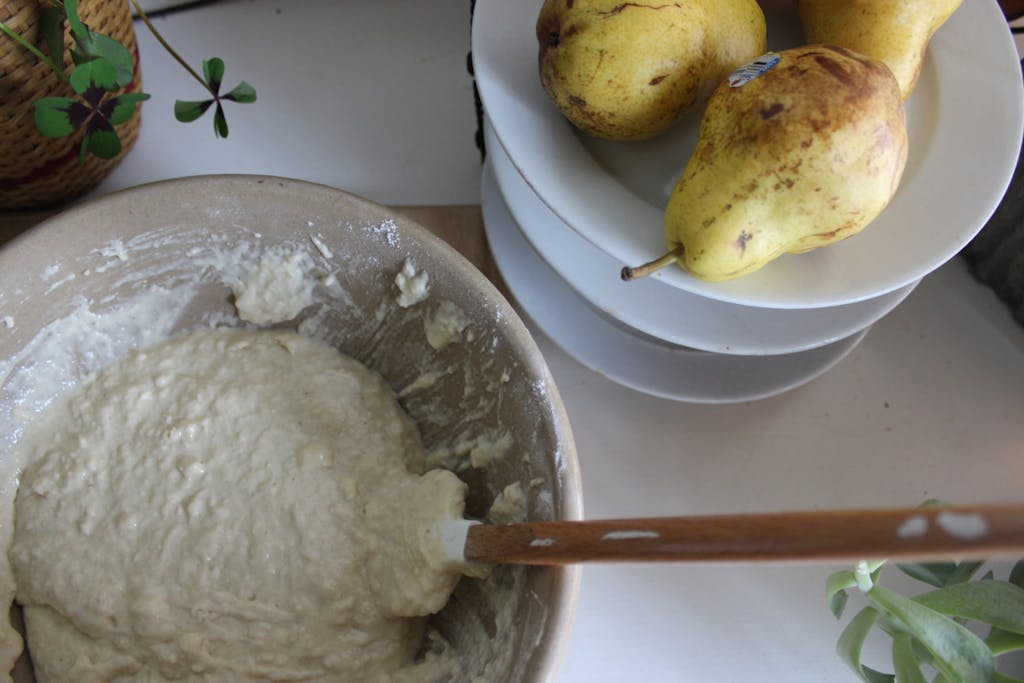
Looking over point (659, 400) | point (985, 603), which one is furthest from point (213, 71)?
point (985, 603)

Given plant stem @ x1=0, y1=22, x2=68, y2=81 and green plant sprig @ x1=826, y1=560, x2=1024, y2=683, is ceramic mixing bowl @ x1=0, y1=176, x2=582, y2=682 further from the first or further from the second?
green plant sprig @ x1=826, y1=560, x2=1024, y2=683

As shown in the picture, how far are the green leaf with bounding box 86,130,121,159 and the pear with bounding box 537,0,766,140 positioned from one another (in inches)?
13.5

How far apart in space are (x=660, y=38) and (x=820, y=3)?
15cm

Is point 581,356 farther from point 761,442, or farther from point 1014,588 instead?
point 1014,588

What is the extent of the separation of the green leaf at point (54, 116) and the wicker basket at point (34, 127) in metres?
0.02

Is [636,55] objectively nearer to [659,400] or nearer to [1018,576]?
[659,400]

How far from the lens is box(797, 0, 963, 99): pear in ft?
1.90

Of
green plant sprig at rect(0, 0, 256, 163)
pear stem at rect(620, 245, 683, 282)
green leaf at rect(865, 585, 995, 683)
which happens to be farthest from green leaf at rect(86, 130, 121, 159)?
green leaf at rect(865, 585, 995, 683)

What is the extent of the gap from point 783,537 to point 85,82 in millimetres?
540

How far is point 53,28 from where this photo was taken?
0.56 metres

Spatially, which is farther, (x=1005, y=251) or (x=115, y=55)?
(x=1005, y=251)

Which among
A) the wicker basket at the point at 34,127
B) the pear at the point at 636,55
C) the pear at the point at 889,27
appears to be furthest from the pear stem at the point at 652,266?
the wicker basket at the point at 34,127

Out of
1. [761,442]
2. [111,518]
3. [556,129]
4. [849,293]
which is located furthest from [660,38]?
[111,518]

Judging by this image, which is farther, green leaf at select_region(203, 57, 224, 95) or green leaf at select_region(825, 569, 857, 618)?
green leaf at select_region(203, 57, 224, 95)
